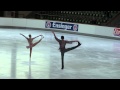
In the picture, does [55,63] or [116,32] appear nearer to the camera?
[55,63]

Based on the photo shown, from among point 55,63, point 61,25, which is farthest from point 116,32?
point 55,63

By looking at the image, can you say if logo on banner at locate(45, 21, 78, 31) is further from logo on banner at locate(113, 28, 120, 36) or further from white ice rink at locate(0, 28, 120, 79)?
white ice rink at locate(0, 28, 120, 79)

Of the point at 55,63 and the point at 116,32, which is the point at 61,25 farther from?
the point at 55,63

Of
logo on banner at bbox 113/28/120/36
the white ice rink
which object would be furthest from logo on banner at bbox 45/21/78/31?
the white ice rink

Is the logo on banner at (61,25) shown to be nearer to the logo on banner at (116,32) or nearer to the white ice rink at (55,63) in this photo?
the logo on banner at (116,32)

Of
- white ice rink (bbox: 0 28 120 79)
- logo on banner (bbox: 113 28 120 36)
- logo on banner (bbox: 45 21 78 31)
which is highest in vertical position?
logo on banner (bbox: 45 21 78 31)

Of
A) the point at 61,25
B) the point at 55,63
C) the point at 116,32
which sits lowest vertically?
the point at 55,63

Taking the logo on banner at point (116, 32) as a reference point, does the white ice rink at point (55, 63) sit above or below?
below

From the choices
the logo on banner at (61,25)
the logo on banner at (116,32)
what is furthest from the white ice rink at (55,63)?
the logo on banner at (61,25)

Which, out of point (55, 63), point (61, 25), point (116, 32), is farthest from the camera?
point (61, 25)

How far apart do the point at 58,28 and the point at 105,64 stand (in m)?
11.1
